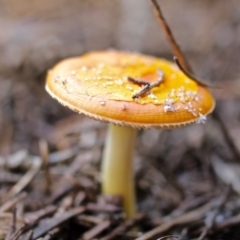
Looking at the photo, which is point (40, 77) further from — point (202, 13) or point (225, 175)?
point (202, 13)

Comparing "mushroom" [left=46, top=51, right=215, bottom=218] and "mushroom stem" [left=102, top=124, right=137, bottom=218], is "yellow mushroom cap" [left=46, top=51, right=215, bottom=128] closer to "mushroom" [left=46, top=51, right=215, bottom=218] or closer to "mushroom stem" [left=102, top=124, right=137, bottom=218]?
"mushroom" [left=46, top=51, right=215, bottom=218]

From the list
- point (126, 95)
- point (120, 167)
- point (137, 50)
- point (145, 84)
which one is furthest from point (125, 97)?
point (137, 50)

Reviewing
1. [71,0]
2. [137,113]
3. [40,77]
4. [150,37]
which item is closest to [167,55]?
[150,37]

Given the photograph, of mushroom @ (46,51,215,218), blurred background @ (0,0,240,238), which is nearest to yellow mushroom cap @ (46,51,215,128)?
mushroom @ (46,51,215,218)

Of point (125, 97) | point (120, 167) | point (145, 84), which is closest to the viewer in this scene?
point (125, 97)

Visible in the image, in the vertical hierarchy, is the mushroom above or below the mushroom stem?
above

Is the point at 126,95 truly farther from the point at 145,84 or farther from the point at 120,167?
the point at 120,167
